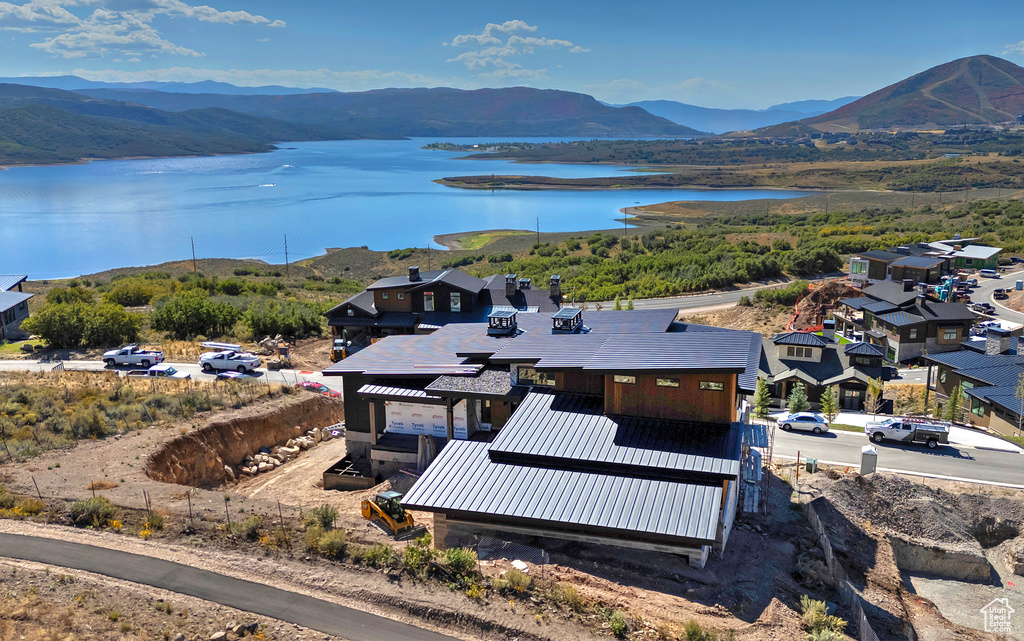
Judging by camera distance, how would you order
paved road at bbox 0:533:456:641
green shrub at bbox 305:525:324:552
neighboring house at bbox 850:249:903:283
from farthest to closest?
neighboring house at bbox 850:249:903:283
green shrub at bbox 305:525:324:552
paved road at bbox 0:533:456:641

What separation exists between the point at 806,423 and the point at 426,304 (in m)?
21.5

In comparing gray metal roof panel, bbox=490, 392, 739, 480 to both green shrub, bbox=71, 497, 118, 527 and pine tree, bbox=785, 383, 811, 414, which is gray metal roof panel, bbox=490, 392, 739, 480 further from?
pine tree, bbox=785, 383, 811, 414

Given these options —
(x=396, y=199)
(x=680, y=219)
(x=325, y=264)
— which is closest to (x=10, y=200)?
(x=396, y=199)

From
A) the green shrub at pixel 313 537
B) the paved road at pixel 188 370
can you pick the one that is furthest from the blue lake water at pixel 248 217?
A: the green shrub at pixel 313 537

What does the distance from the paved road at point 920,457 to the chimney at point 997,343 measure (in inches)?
556

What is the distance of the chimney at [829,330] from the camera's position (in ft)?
152

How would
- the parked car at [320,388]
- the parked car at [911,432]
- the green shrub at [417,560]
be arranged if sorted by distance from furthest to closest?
1. the parked car at [320,388]
2. the parked car at [911,432]
3. the green shrub at [417,560]

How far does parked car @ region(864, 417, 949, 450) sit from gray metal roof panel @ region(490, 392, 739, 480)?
13.2 m

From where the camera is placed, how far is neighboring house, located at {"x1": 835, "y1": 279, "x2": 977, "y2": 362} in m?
44.4

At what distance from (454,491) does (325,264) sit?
269 ft

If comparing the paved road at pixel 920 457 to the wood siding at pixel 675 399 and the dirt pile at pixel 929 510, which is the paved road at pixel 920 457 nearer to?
the dirt pile at pixel 929 510

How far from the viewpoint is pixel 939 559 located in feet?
72.5

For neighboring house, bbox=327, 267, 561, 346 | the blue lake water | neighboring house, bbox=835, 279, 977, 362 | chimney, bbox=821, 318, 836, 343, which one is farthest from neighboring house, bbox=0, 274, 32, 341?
neighboring house, bbox=835, 279, 977, 362

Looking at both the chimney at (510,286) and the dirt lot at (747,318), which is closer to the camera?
the chimney at (510,286)
